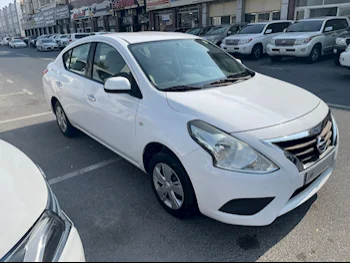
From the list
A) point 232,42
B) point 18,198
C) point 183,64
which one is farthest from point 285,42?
point 18,198

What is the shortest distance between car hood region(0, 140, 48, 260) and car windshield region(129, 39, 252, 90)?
1.39 m

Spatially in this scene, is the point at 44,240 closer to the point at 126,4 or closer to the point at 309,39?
the point at 309,39

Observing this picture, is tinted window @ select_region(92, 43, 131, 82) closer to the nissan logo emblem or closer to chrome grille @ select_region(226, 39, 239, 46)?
the nissan logo emblem

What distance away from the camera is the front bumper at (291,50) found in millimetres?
11688

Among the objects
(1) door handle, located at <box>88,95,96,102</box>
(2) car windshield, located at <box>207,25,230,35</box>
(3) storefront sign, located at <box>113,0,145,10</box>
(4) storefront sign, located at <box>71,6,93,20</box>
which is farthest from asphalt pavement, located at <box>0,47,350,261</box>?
(4) storefront sign, located at <box>71,6,93,20</box>

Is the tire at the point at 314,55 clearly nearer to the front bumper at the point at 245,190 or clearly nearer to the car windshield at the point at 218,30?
the car windshield at the point at 218,30

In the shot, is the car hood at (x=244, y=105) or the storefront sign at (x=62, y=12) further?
the storefront sign at (x=62, y=12)

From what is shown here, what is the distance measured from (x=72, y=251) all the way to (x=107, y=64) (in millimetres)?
2470

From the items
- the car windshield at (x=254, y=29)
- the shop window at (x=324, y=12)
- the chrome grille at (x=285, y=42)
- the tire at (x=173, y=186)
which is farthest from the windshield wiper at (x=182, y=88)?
the shop window at (x=324, y=12)

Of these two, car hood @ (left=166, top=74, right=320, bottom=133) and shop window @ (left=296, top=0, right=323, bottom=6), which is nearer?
car hood @ (left=166, top=74, right=320, bottom=133)

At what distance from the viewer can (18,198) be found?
70.0 inches

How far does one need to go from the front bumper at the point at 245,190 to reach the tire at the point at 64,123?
9.86 feet

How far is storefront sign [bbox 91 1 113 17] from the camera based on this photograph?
35.8m

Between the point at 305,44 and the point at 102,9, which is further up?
the point at 102,9
